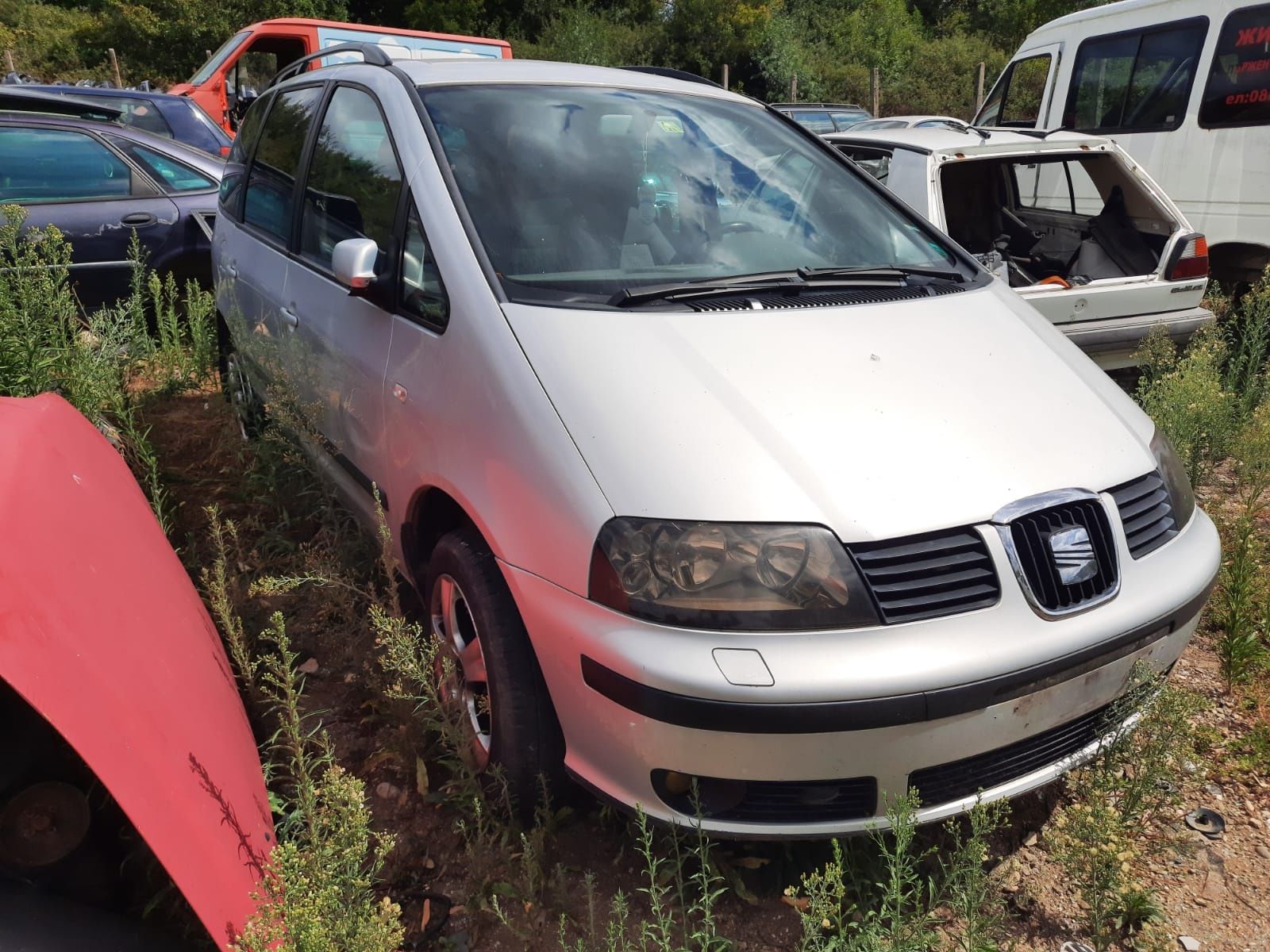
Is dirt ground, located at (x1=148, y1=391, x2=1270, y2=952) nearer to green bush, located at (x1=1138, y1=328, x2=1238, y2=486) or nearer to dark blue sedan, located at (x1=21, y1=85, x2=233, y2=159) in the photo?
green bush, located at (x1=1138, y1=328, x2=1238, y2=486)

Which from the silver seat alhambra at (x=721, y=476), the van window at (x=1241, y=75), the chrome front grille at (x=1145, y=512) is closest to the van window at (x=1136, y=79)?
the van window at (x=1241, y=75)

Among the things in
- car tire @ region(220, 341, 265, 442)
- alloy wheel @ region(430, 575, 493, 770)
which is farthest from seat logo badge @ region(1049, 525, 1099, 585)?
car tire @ region(220, 341, 265, 442)

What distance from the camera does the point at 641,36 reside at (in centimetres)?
3036

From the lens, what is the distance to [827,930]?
2.14 metres

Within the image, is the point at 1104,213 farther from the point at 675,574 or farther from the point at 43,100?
the point at 43,100

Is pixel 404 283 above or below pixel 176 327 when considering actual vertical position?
above

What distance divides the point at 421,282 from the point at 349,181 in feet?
2.56

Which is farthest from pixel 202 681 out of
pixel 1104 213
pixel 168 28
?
pixel 168 28

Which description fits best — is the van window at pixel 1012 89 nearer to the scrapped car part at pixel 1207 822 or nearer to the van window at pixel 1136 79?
the van window at pixel 1136 79

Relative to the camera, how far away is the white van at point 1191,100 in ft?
19.8

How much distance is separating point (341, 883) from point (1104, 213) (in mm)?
5281

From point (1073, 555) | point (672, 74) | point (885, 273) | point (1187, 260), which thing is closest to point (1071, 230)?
point (1187, 260)

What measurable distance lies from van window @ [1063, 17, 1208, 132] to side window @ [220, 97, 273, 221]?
6.04 m

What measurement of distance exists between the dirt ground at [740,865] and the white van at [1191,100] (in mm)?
4418
